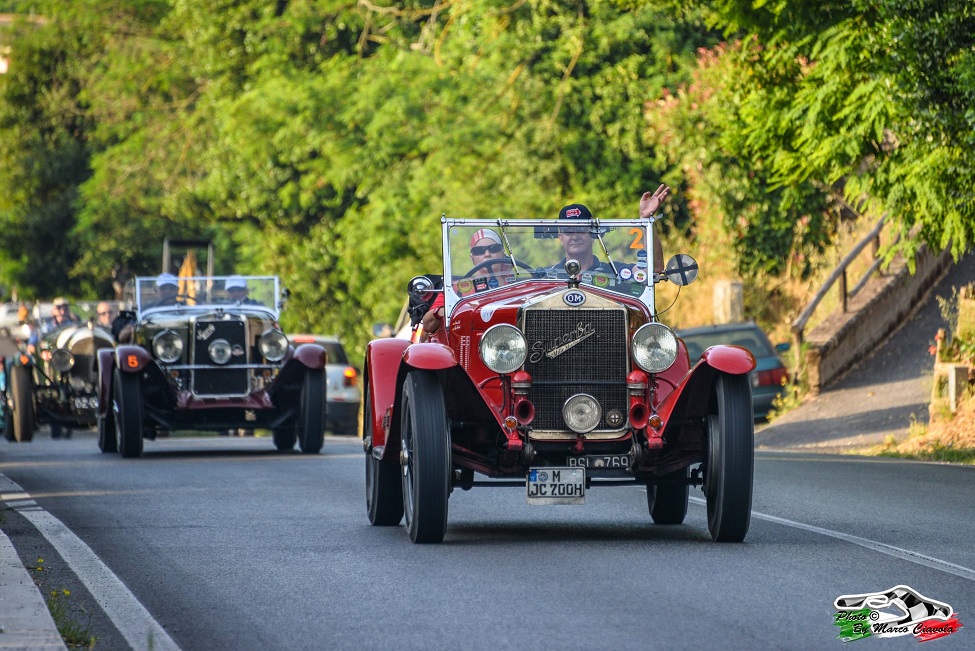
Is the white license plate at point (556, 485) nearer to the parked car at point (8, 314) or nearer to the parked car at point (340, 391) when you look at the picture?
the parked car at point (340, 391)

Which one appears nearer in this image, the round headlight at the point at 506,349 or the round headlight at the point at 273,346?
the round headlight at the point at 506,349

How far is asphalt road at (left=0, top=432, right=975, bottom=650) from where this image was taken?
296 inches

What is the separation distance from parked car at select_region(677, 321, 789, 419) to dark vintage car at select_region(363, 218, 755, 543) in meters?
14.7

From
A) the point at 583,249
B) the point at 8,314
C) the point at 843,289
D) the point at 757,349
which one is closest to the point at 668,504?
the point at 583,249

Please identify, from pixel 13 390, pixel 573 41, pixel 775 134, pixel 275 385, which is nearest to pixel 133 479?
pixel 275 385

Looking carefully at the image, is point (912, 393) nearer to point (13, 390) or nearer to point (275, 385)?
point (275, 385)

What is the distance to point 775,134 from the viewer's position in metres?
20.2

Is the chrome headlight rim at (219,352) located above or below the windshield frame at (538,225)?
below

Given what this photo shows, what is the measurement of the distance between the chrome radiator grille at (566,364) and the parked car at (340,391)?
19400 millimetres

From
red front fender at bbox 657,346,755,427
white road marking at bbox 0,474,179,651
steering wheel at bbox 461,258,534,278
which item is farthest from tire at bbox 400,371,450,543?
white road marking at bbox 0,474,179,651

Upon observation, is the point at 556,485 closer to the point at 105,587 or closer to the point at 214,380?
the point at 105,587

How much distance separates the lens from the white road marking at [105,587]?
7.45 metres

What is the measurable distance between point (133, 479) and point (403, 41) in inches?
1010

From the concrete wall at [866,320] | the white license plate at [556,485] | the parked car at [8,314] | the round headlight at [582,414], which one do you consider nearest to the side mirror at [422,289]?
the round headlight at [582,414]
